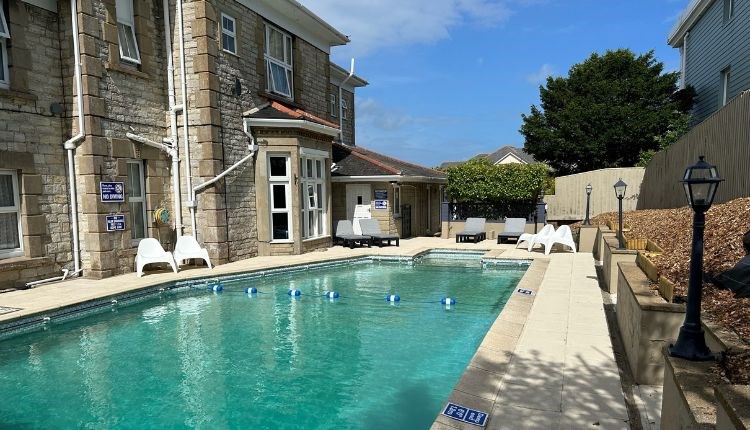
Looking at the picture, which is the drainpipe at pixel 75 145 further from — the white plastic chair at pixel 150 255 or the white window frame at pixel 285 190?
the white window frame at pixel 285 190

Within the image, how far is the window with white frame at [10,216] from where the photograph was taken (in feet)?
31.0

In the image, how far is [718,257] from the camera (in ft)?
17.7

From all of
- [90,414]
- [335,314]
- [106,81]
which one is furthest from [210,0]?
[90,414]

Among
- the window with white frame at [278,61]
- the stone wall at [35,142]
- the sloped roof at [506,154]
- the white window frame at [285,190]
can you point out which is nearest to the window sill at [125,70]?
→ the stone wall at [35,142]

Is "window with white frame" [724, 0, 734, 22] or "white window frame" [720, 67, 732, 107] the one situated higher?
"window with white frame" [724, 0, 734, 22]

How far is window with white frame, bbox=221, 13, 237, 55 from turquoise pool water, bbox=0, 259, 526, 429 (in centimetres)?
708

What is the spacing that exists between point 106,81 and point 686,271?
12076mm

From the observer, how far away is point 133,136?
36.9 feet

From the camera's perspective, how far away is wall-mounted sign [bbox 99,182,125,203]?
1052cm

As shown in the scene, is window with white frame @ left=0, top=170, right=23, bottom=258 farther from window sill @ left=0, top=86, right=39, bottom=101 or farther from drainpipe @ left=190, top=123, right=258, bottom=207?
drainpipe @ left=190, top=123, right=258, bottom=207

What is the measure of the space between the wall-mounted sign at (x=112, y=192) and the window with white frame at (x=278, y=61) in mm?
5846

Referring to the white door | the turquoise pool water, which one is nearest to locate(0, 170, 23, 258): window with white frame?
the turquoise pool water

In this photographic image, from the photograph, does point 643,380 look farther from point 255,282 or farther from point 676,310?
point 255,282

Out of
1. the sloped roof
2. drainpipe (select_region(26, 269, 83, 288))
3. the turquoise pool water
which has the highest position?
the sloped roof
